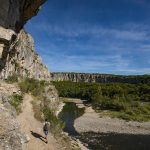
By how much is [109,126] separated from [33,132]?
35262mm

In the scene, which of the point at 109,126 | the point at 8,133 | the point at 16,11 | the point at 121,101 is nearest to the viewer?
the point at 8,133

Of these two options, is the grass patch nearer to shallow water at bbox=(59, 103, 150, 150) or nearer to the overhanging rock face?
the overhanging rock face

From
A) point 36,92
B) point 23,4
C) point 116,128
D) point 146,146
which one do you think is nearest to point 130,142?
point 146,146

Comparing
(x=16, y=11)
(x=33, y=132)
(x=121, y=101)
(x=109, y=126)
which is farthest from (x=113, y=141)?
(x=121, y=101)

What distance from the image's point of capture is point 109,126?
2400 inches

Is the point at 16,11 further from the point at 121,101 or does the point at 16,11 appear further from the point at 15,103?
the point at 121,101

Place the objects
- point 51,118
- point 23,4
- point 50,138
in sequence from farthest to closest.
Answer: point 51,118 → point 50,138 → point 23,4

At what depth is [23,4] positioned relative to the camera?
22000 millimetres

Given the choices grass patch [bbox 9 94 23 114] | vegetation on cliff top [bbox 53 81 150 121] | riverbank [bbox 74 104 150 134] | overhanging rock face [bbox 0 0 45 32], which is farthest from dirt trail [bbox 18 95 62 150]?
vegetation on cliff top [bbox 53 81 150 121]

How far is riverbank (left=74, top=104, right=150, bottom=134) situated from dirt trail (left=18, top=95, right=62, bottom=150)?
2318 cm

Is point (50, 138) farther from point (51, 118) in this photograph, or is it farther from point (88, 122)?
point (88, 122)

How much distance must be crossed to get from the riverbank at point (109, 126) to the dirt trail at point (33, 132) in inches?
913

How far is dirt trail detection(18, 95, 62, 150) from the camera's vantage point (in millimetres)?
25148

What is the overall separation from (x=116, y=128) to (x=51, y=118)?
25.5 meters
